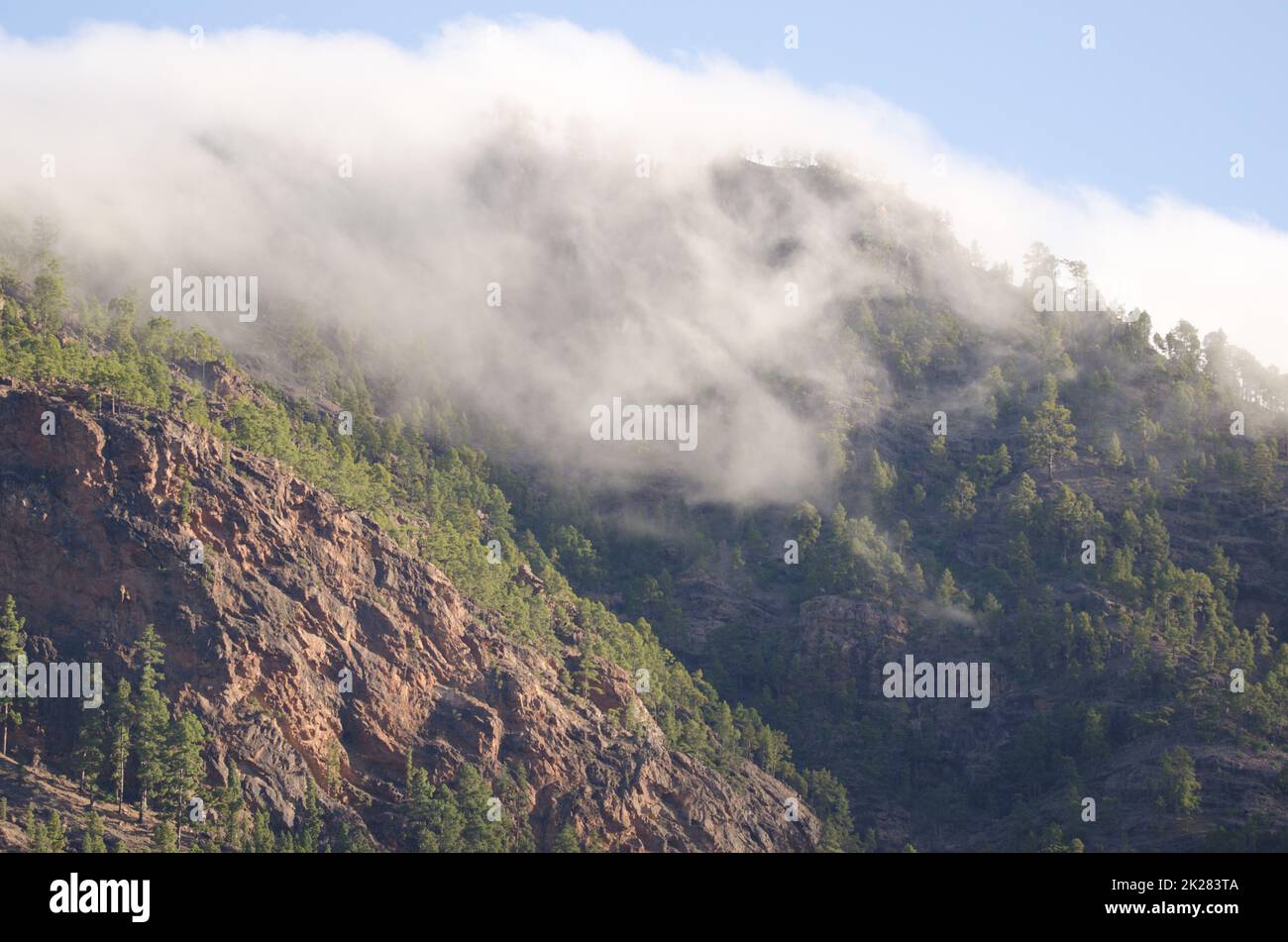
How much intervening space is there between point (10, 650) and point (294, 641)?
23870 millimetres

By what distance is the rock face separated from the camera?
458ft

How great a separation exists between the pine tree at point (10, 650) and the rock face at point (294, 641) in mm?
1407

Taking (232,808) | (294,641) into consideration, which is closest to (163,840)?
(232,808)

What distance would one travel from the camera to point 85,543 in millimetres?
141875

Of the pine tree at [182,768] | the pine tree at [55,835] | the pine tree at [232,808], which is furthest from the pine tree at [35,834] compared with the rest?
the pine tree at [232,808]

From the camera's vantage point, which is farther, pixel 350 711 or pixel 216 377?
pixel 216 377

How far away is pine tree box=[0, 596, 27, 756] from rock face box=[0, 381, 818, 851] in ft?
4.62

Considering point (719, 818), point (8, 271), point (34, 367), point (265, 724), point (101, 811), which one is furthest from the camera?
point (8, 271)

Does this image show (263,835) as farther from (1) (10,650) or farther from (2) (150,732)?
(1) (10,650)

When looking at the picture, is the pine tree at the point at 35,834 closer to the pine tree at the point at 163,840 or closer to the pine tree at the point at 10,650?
A: the pine tree at the point at 163,840

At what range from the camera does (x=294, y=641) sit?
487ft
